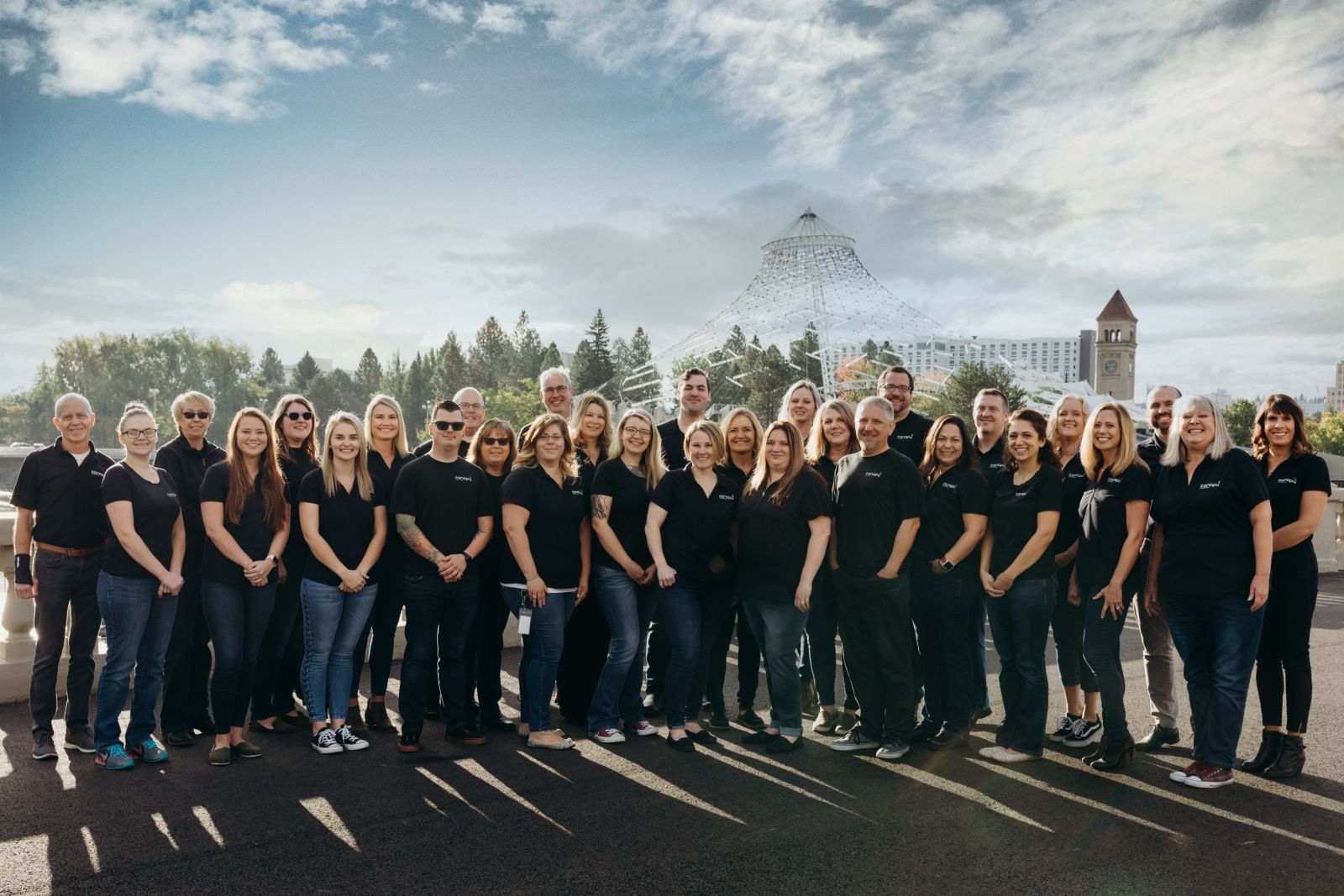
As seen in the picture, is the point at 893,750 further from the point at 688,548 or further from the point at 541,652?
the point at 541,652

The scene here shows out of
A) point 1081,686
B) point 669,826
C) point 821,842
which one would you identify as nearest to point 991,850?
point 821,842

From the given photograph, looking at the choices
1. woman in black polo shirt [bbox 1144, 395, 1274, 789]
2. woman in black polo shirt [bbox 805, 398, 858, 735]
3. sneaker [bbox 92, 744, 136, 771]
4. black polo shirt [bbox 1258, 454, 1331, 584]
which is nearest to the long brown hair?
sneaker [bbox 92, 744, 136, 771]

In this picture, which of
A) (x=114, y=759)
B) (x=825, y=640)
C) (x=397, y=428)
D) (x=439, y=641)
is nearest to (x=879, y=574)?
(x=825, y=640)

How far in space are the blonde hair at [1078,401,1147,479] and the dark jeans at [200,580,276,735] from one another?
15.1 feet

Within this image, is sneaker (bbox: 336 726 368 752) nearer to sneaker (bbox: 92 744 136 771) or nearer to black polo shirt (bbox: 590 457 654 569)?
sneaker (bbox: 92 744 136 771)

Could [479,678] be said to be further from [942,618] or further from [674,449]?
[942,618]

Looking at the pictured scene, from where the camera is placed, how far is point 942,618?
5074mm

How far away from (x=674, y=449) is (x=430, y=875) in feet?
11.4

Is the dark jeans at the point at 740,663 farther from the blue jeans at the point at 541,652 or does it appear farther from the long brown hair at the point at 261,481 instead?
the long brown hair at the point at 261,481

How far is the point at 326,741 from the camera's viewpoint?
4.92m

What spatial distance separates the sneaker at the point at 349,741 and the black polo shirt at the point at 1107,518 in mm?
4098

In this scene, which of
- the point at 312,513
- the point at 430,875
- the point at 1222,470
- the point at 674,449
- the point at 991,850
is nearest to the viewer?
the point at 430,875

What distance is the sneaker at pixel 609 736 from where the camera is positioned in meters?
5.15

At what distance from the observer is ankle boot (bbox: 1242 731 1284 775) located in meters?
4.69
